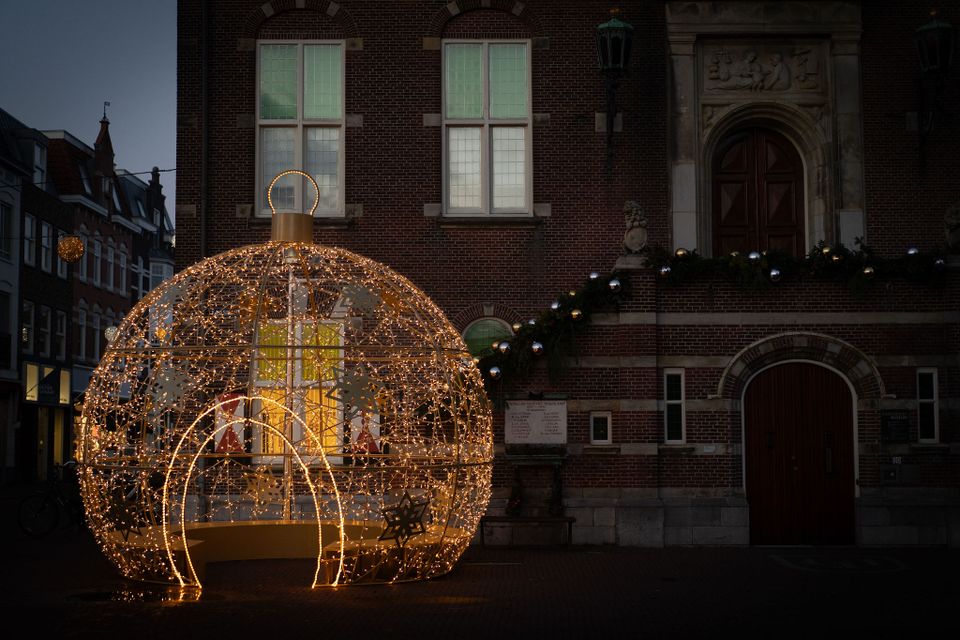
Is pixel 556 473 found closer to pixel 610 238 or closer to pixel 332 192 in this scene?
pixel 610 238

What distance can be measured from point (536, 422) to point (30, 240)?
2963 centimetres

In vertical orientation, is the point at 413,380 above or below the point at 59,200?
below

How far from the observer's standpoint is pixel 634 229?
1855 centimetres

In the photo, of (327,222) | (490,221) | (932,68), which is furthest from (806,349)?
(327,222)

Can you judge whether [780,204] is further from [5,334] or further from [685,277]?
[5,334]

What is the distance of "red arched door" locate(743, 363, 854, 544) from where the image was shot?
18.4 m

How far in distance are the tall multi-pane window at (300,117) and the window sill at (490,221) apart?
1949 millimetres

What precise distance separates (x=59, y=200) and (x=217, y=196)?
28.5m

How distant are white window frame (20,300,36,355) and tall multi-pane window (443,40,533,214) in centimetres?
2626

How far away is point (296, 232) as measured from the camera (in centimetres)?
1399

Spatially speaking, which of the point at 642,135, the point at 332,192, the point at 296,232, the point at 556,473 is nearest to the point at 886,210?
the point at 642,135

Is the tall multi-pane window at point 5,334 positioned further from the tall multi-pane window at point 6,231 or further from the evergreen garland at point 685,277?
the evergreen garland at point 685,277

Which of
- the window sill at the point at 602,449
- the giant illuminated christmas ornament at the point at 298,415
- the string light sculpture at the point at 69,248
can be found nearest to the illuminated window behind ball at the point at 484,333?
the window sill at the point at 602,449

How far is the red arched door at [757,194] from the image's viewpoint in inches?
802
